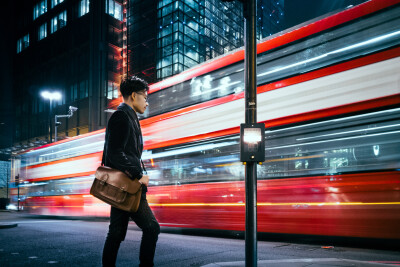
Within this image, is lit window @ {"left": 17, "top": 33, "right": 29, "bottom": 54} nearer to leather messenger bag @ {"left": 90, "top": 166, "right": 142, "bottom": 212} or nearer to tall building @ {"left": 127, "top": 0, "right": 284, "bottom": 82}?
tall building @ {"left": 127, "top": 0, "right": 284, "bottom": 82}

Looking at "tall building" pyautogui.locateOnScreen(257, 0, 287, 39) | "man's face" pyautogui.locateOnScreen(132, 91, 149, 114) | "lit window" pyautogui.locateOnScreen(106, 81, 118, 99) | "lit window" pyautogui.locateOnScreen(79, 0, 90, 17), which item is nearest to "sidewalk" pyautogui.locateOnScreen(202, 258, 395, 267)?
"man's face" pyautogui.locateOnScreen(132, 91, 149, 114)

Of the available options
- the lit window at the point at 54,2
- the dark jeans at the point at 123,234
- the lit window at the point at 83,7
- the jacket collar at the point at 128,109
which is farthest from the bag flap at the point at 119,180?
the lit window at the point at 54,2

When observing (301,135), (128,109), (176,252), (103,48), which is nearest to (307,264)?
(176,252)

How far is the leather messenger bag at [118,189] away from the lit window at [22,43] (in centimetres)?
4815

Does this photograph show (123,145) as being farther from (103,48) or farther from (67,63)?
(67,63)

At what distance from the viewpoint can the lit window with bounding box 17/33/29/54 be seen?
44.3 metres

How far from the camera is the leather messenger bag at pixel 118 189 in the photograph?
270cm

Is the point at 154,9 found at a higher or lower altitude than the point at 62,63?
higher

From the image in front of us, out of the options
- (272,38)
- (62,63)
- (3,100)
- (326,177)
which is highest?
(62,63)

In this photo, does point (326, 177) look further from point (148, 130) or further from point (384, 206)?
point (148, 130)

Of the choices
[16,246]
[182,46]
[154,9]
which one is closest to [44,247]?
[16,246]

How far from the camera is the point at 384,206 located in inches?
194

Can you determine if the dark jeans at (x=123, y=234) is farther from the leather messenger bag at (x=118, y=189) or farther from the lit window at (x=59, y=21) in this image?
the lit window at (x=59, y=21)

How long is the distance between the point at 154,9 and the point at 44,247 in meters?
30.4
